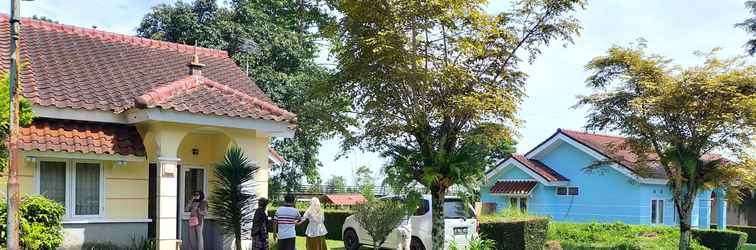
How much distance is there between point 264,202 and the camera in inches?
526

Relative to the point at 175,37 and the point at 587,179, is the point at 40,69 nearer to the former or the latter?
the point at 175,37

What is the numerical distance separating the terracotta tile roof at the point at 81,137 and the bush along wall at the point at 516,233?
Answer: 30.6 feet

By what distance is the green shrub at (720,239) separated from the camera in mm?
24219

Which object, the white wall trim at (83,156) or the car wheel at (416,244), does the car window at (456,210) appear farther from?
the white wall trim at (83,156)

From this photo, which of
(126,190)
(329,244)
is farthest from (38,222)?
(329,244)

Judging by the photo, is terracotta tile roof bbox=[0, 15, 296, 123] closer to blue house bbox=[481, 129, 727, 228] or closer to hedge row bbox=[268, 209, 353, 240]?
hedge row bbox=[268, 209, 353, 240]

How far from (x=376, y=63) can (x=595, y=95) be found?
35.6 ft

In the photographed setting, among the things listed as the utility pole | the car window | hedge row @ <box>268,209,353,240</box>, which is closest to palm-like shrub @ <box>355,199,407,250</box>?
the car window

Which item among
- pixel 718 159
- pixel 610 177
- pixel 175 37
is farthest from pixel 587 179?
pixel 175 37

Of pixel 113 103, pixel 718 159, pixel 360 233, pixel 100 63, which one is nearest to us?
pixel 113 103

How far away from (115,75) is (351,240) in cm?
770

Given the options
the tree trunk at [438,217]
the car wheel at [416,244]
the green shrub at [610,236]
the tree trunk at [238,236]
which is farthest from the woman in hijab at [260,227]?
the green shrub at [610,236]

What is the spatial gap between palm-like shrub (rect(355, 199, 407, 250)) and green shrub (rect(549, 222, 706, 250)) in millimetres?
6932

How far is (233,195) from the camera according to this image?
13.4 m
